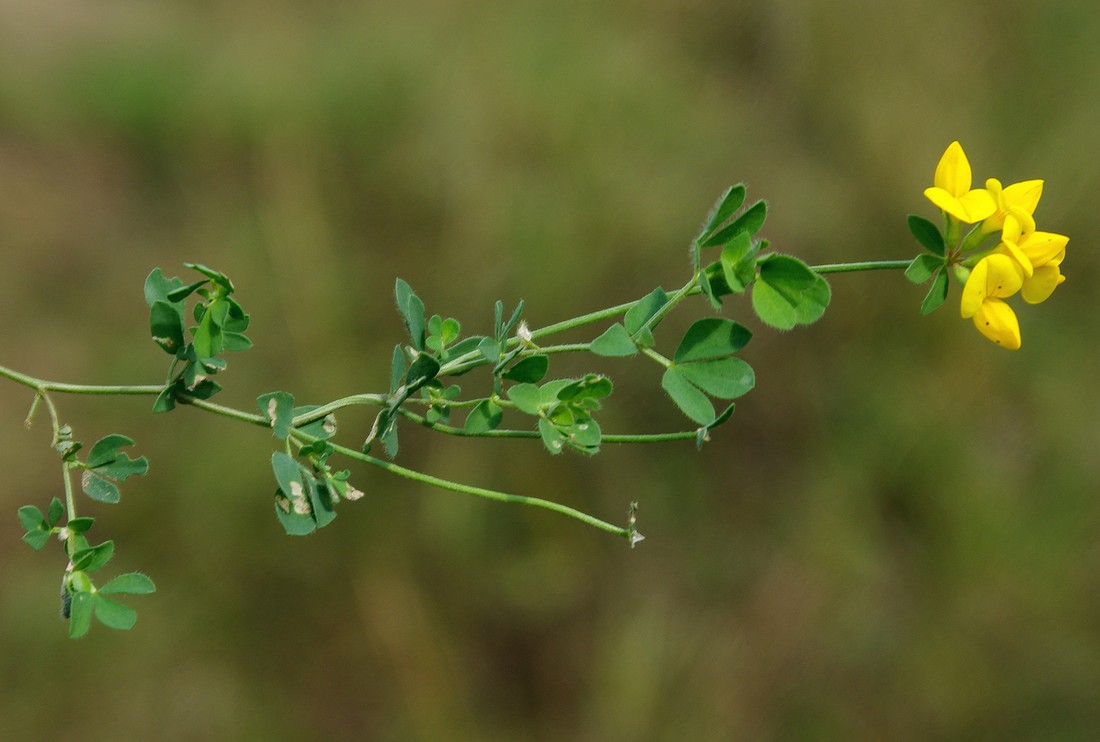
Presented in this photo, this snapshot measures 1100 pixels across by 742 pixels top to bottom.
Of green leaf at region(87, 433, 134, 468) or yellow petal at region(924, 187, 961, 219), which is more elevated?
yellow petal at region(924, 187, 961, 219)

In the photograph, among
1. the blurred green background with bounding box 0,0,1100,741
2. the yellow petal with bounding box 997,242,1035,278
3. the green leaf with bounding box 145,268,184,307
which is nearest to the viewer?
the yellow petal with bounding box 997,242,1035,278

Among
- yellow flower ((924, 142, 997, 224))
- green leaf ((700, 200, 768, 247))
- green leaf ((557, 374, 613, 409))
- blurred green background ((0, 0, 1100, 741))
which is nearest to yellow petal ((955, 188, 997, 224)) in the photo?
yellow flower ((924, 142, 997, 224))

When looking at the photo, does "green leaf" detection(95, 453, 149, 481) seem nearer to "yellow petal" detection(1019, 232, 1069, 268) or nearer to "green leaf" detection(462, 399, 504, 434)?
"green leaf" detection(462, 399, 504, 434)

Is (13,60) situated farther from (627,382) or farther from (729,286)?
(729,286)

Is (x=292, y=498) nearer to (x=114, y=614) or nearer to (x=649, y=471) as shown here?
(x=114, y=614)

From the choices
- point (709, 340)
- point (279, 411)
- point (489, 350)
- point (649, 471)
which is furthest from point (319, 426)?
point (649, 471)

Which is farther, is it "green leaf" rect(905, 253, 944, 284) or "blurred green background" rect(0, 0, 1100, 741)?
"blurred green background" rect(0, 0, 1100, 741)

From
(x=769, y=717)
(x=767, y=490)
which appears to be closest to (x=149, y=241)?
(x=767, y=490)
